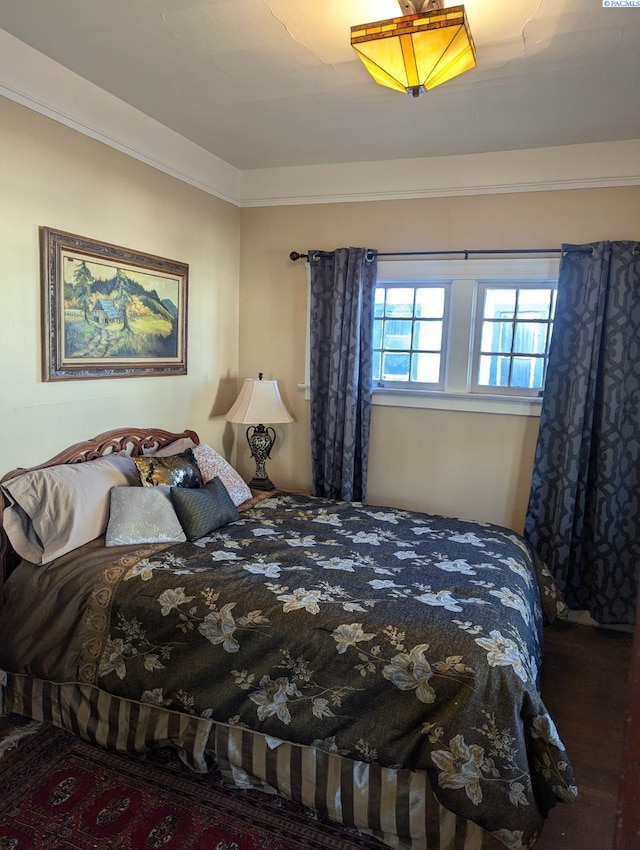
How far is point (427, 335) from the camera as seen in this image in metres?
3.54

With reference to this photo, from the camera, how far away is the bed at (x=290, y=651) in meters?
1.67

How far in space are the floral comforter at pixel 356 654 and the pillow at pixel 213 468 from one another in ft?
1.92

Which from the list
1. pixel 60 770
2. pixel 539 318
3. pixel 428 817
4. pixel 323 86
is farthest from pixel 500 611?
pixel 323 86

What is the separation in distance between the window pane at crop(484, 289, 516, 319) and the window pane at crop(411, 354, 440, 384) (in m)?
0.41

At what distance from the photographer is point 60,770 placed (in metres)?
2.01

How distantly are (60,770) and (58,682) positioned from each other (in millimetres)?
298

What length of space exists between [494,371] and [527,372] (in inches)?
7.5

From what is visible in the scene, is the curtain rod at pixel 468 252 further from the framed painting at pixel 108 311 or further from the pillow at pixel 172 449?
the pillow at pixel 172 449

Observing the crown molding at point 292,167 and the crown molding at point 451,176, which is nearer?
the crown molding at point 292,167

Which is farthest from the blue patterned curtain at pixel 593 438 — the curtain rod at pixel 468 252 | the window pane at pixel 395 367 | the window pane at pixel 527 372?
the window pane at pixel 395 367

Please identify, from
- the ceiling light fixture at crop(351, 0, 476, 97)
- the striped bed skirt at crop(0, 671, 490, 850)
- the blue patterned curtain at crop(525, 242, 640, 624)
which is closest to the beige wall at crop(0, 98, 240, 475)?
the striped bed skirt at crop(0, 671, 490, 850)

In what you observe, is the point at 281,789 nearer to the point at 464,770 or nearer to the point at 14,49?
the point at 464,770

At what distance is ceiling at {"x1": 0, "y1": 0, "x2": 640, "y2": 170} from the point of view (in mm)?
1955

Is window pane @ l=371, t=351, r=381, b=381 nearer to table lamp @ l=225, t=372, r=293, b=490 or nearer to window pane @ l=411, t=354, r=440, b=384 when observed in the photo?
window pane @ l=411, t=354, r=440, b=384
